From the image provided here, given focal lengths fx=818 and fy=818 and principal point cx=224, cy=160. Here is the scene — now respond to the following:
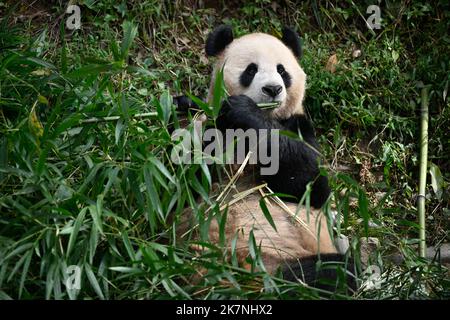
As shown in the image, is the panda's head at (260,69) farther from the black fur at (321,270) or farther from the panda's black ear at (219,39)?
the black fur at (321,270)

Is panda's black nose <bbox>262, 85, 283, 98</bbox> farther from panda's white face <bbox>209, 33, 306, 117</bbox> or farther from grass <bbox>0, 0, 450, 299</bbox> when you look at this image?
grass <bbox>0, 0, 450, 299</bbox>

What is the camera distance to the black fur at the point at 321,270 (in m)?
4.59

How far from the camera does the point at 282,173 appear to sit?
535cm

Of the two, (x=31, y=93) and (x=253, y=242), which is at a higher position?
(x=31, y=93)

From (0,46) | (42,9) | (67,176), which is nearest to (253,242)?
(67,176)

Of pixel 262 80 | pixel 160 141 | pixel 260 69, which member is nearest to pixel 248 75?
pixel 260 69

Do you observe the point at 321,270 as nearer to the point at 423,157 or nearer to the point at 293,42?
the point at 293,42

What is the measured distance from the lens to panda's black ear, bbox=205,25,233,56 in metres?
6.03

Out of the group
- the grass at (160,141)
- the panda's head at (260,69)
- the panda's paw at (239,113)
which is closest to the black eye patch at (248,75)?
the panda's head at (260,69)

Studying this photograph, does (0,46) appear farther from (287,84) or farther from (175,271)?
(175,271)

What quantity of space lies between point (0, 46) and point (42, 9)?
1.36m

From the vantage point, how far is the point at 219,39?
6035 mm

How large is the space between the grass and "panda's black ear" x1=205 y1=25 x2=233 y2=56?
20.5 inches
